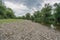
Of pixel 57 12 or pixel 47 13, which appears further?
pixel 47 13

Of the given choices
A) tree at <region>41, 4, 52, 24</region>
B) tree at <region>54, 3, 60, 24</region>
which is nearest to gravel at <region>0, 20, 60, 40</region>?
tree at <region>54, 3, 60, 24</region>

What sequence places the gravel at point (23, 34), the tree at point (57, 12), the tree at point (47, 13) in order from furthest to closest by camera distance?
the tree at point (47, 13) < the tree at point (57, 12) < the gravel at point (23, 34)

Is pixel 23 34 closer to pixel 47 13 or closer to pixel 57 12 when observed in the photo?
pixel 57 12

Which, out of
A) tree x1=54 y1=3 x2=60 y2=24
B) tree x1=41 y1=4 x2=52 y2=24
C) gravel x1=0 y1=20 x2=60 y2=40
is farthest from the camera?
tree x1=41 y1=4 x2=52 y2=24

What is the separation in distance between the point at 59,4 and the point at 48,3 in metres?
13.9

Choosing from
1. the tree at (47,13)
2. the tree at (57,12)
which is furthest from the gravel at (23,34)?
the tree at (47,13)

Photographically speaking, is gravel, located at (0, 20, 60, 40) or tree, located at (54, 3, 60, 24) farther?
tree, located at (54, 3, 60, 24)

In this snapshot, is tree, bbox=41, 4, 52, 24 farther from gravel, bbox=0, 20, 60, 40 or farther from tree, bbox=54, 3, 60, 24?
gravel, bbox=0, 20, 60, 40

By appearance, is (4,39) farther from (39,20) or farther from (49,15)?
(39,20)

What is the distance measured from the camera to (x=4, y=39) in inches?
553

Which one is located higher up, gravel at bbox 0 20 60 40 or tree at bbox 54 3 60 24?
tree at bbox 54 3 60 24

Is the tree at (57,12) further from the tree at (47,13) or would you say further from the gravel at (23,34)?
the gravel at (23,34)

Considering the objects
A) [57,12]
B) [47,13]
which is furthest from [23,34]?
[47,13]

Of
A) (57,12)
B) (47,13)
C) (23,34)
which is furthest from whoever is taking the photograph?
(47,13)
